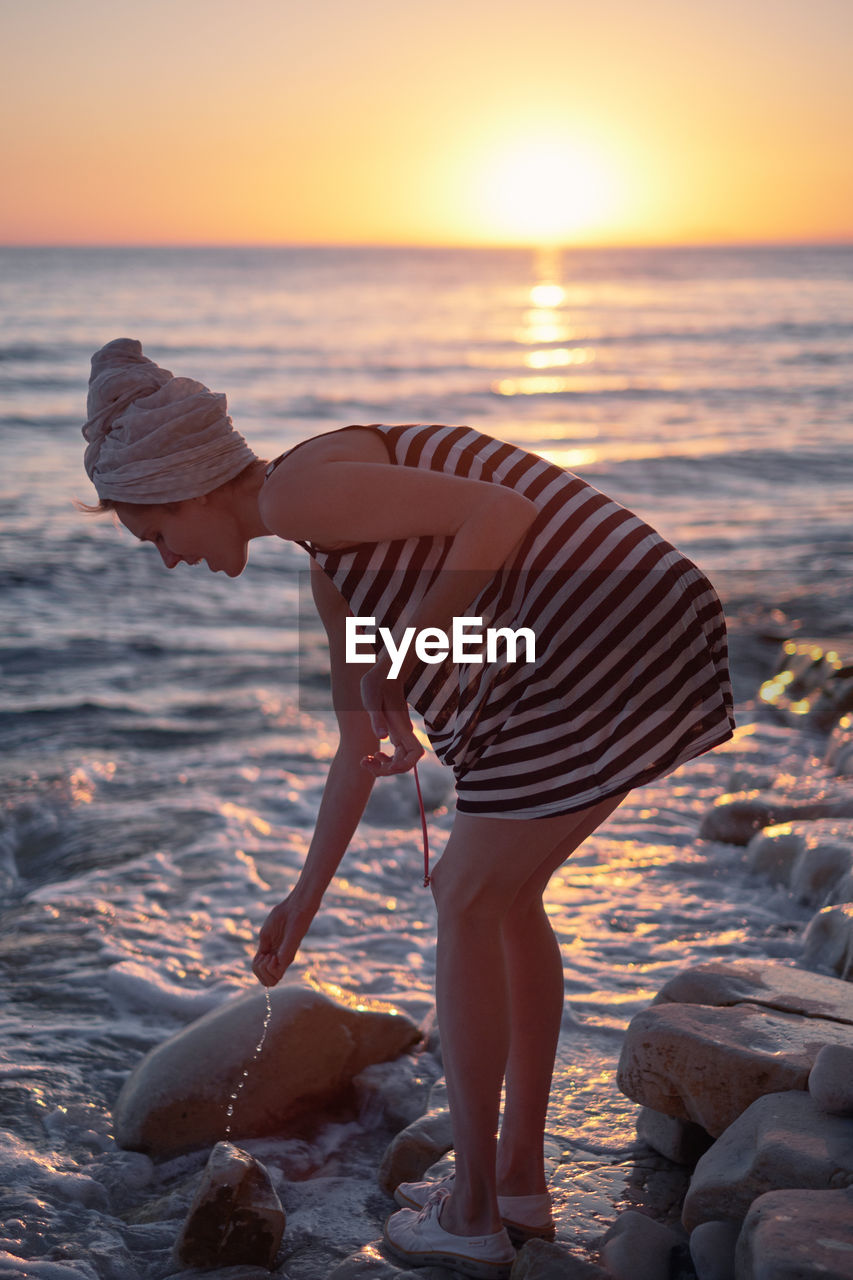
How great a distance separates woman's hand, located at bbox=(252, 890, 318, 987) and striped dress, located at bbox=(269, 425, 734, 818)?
57 cm

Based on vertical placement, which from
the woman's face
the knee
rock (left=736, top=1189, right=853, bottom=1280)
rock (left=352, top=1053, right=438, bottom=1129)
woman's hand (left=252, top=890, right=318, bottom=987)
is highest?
the woman's face

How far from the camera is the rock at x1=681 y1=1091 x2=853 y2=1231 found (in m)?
2.17

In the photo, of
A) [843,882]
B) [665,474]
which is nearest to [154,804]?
[843,882]

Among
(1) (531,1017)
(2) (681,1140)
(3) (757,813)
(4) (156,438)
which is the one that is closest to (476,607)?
(4) (156,438)

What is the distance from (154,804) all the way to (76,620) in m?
3.81

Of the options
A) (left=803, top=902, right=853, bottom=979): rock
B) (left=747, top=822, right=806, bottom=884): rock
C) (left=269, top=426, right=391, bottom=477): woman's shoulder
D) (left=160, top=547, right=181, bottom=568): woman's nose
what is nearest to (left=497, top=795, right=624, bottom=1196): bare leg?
(left=269, top=426, right=391, bottom=477): woman's shoulder

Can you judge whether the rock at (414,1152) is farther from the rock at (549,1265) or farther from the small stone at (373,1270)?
the rock at (549,1265)

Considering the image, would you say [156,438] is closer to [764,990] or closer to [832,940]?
[764,990]

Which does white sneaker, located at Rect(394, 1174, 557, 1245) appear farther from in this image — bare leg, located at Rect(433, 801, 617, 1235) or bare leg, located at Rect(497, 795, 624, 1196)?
bare leg, located at Rect(433, 801, 617, 1235)

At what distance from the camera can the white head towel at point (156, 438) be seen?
209 centimetres

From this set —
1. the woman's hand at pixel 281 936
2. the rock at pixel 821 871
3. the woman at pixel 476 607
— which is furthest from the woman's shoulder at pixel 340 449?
the rock at pixel 821 871

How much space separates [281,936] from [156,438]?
3.48 feet

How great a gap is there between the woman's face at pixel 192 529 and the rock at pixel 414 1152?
1417 mm

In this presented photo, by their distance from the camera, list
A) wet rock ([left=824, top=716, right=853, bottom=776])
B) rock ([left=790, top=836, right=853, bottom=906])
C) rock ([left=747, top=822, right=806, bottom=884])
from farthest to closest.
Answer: wet rock ([left=824, top=716, right=853, bottom=776]), rock ([left=747, top=822, right=806, bottom=884]), rock ([left=790, top=836, right=853, bottom=906])
